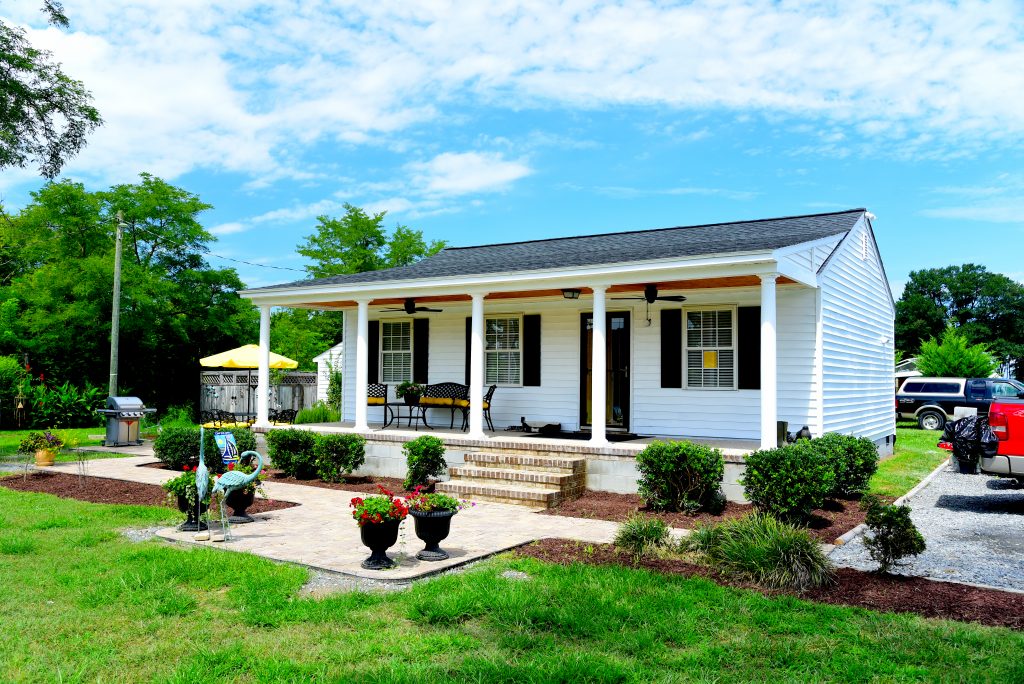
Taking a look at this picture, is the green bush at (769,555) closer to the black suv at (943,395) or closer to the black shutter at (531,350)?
the black shutter at (531,350)

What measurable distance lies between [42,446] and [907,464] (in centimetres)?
1624

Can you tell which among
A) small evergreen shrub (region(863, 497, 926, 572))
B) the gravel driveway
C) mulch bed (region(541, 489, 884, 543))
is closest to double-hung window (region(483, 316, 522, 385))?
mulch bed (region(541, 489, 884, 543))

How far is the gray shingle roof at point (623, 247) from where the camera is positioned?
10297 millimetres

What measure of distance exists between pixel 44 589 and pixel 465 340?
9.41 metres

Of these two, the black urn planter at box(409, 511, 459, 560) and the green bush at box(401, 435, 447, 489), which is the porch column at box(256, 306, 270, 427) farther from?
the black urn planter at box(409, 511, 459, 560)

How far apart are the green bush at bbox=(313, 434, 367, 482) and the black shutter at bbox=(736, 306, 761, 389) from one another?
6159mm

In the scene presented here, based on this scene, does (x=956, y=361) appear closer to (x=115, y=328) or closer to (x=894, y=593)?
(x=894, y=593)

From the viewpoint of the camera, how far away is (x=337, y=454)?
37.3 ft

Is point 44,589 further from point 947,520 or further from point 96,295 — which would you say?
point 96,295

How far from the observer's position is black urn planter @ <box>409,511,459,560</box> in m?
6.46

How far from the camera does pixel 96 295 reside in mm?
22125

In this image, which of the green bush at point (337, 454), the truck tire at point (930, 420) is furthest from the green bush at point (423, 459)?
the truck tire at point (930, 420)

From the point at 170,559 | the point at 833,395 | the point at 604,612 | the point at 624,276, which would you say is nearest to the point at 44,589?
the point at 170,559

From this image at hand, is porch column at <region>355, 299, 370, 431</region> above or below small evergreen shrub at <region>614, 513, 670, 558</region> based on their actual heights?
above
